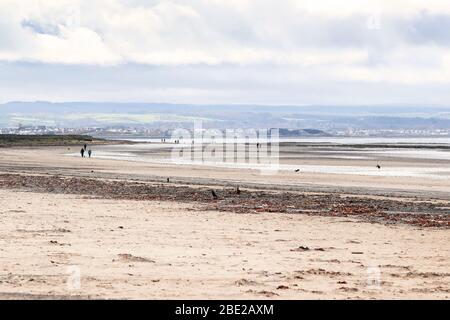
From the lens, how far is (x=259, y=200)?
34.0 meters

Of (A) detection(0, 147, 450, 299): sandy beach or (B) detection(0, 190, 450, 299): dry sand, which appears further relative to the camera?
(A) detection(0, 147, 450, 299): sandy beach

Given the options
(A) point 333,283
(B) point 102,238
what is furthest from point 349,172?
(A) point 333,283

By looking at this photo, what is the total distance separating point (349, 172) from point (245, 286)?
47236mm

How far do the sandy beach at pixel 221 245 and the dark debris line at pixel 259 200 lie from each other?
0.23 ft

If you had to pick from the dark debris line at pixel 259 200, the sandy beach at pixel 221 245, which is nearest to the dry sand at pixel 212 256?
the sandy beach at pixel 221 245

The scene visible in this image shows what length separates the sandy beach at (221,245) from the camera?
14.1 meters

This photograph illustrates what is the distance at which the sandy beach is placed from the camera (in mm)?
14133

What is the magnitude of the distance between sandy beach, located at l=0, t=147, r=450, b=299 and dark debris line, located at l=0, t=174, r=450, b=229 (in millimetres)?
71

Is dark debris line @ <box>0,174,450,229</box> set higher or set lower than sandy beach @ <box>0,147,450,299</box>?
lower

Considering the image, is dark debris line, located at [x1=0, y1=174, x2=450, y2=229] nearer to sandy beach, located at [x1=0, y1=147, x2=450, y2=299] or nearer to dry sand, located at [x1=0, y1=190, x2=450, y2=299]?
sandy beach, located at [x1=0, y1=147, x2=450, y2=299]

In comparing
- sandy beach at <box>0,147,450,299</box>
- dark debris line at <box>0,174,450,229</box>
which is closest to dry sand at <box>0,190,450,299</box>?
sandy beach at <box>0,147,450,299</box>

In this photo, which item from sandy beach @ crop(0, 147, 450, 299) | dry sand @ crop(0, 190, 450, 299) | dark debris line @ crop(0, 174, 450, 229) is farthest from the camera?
dark debris line @ crop(0, 174, 450, 229)

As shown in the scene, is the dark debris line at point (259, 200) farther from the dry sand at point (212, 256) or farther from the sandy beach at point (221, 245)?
the dry sand at point (212, 256)
